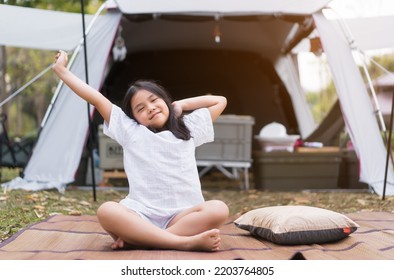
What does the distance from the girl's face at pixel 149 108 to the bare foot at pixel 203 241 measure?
18.3 inches

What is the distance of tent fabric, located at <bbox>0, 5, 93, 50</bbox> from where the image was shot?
4.22 metres

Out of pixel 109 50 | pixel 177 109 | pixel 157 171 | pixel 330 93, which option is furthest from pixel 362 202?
pixel 330 93

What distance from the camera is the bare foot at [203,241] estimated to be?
203cm

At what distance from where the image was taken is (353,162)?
4.93 metres

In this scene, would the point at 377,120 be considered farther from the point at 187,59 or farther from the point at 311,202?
the point at 187,59

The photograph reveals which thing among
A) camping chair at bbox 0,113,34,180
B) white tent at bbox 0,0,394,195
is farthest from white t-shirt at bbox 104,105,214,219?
camping chair at bbox 0,113,34,180

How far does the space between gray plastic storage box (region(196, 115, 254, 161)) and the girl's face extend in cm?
257

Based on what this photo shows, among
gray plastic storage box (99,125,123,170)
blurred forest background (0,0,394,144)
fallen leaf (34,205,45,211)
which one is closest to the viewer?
fallen leaf (34,205,45,211)

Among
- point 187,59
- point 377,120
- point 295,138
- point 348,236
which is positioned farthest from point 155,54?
point 348,236

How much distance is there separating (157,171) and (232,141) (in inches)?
107

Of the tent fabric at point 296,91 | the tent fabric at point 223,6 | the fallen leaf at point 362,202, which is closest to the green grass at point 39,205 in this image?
the tent fabric at point 223,6

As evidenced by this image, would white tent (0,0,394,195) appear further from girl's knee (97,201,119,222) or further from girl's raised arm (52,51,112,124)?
girl's knee (97,201,119,222)

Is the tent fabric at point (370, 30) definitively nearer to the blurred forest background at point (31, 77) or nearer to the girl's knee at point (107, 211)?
the girl's knee at point (107, 211)
